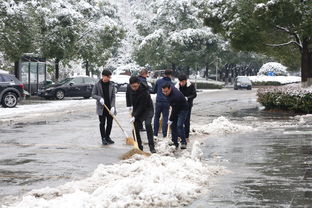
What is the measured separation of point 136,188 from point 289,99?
16.4 meters

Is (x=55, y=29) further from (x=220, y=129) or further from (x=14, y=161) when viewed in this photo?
(x=14, y=161)

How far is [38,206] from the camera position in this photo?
257 inches

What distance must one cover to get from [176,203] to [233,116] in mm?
15290

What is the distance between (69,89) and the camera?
114 ft

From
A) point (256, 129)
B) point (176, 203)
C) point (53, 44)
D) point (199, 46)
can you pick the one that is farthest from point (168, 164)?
point (199, 46)

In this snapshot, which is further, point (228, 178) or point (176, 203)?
point (228, 178)

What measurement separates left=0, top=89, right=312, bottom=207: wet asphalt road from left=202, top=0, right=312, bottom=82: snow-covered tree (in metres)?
6.01

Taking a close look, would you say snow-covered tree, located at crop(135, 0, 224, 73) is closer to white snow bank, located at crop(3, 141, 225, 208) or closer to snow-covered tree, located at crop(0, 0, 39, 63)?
snow-covered tree, located at crop(0, 0, 39, 63)

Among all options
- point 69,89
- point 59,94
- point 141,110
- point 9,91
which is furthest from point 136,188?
point 69,89

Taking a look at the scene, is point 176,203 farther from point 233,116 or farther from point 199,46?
point 199,46

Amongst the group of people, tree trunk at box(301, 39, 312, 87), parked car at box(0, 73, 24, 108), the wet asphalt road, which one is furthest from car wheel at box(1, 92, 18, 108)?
the group of people

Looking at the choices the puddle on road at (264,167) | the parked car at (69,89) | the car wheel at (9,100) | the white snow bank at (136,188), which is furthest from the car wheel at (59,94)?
the white snow bank at (136,188)

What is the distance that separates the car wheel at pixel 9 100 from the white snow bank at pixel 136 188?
18.1 meters

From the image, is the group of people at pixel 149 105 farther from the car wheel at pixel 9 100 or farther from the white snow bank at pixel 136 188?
the car wheel at pixel 9 100
